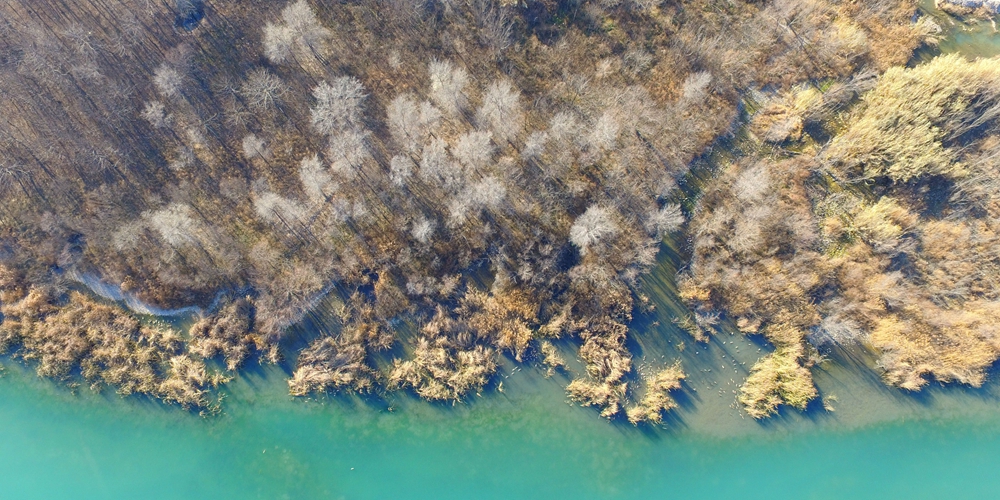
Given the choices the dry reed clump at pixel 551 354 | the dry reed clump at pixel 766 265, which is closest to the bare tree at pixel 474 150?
the dry reed clump at pixel 551 354

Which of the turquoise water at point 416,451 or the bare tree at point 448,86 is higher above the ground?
the bare tree at point 448,86

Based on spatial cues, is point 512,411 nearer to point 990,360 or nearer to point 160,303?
point 160,303

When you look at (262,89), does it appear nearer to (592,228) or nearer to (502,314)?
(502,314)

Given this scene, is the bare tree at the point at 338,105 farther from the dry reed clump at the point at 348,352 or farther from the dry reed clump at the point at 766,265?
the dry reed clump at the point at 766,265

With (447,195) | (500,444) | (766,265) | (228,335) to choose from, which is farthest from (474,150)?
(766,265)

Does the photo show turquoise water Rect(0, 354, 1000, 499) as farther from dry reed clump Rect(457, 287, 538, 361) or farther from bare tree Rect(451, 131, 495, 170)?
bare tree Rect(451, 131, 495, 170)

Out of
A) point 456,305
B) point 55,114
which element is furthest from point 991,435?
point 55,114
